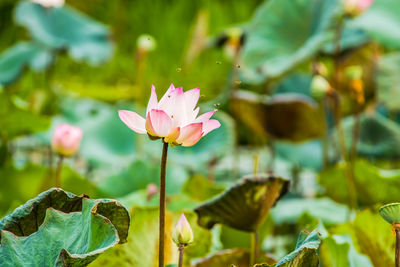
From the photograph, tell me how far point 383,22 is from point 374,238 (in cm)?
87

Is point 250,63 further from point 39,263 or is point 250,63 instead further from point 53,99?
point 39,263

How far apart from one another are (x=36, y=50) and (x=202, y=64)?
1.57m

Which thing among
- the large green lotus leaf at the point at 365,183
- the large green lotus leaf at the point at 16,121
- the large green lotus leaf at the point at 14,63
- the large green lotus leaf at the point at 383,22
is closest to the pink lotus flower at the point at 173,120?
the large green lotus leaf at the point at 365,183

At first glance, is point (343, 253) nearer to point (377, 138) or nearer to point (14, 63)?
point (377, 138)

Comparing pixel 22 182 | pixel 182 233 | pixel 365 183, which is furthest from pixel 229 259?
pixel 22 182

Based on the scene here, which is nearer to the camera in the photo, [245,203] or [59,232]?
[59,232]

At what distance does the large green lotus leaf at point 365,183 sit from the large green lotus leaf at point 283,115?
0.53ft

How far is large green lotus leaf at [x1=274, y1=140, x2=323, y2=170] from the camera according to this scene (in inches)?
57.8

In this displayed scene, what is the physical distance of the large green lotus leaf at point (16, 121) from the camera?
3.45 ft

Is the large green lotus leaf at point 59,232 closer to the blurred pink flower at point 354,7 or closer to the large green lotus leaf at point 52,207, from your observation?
the large green lotus leaf at point 52,207

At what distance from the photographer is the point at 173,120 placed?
0.42 m

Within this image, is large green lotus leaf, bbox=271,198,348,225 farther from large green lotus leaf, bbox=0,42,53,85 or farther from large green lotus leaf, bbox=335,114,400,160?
large green lotus leaf, bbox=0,42,53,85

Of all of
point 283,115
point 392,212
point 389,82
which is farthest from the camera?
point 389,82

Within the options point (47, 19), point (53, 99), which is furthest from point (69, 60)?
point (53, 99)
